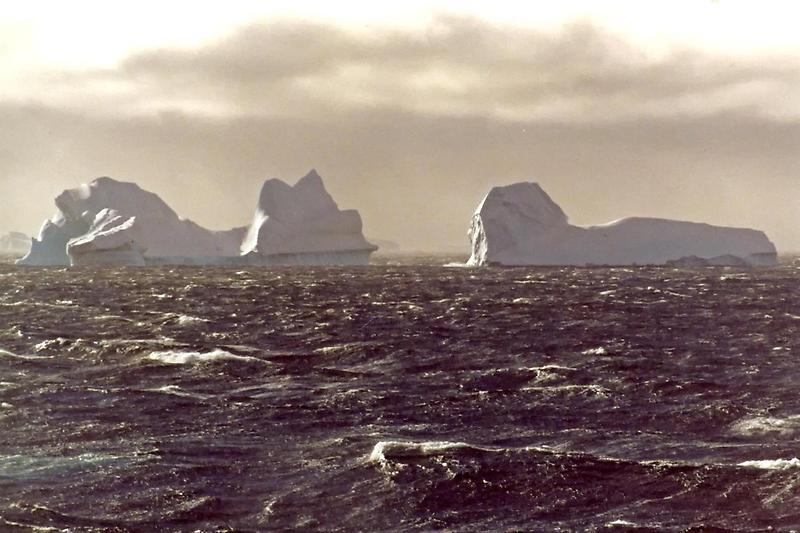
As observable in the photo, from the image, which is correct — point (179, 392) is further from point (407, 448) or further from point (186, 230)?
point (186, 230)

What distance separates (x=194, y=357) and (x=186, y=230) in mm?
91555

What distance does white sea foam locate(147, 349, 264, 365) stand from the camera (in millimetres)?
30438

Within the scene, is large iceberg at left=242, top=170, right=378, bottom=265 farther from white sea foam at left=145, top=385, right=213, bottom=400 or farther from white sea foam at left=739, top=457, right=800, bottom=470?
white sea foam at left=739, top=457, right=800, bottom=470

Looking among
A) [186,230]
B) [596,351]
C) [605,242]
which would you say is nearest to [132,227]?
[186,230]

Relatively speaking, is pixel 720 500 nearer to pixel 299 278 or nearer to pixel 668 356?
pixel 668 356

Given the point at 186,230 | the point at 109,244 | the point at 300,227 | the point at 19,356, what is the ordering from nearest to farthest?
1. the point at 19,356
2. the point at 109,244
3. the point at 300,227
4. the point at 186,230

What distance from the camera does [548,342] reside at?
116ft

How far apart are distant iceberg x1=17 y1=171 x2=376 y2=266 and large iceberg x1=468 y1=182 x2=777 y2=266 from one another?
1747cm

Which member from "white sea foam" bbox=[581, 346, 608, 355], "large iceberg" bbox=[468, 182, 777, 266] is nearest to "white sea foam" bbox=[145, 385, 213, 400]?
"white sea foam" bbox=[581, 346, 608, 355]

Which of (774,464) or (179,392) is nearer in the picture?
(774,464)

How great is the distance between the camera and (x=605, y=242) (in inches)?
4518

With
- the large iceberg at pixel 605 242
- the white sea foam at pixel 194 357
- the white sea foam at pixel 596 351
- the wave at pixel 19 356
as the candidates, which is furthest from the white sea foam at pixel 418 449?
the large iceberg at pixel 605 242

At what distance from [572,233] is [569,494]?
99.2 m

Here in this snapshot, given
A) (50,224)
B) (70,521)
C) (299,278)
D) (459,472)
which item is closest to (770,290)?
(299,278)
